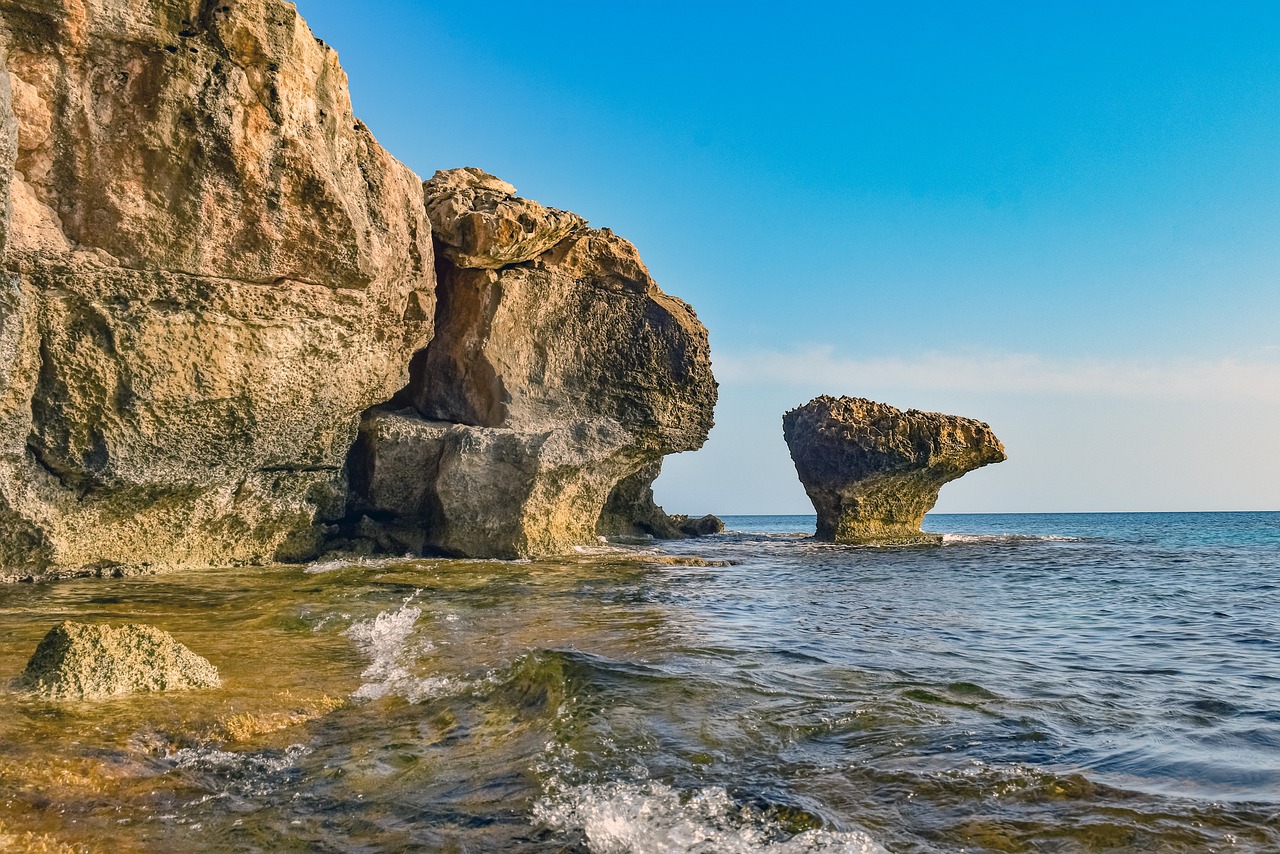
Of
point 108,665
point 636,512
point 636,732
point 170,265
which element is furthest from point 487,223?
point 636,512

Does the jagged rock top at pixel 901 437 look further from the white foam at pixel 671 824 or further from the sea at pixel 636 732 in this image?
the white foam at pixel 671 824

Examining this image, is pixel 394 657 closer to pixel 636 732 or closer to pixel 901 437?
pixel 636 732

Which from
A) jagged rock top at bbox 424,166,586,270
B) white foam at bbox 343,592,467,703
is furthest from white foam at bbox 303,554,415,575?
jagged rock top at bbox 424,166,586,270

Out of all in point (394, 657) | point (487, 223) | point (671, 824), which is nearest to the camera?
point (671, 824)

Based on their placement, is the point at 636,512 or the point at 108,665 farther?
the point at 636,512

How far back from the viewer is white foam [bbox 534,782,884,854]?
3.58 meters

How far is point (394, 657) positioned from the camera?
714 centimetres

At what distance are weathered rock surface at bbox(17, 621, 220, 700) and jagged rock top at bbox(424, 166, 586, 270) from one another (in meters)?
10.8

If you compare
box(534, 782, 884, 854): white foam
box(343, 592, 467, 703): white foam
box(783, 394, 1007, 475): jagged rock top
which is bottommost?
box(534, 782, 884, 854): white foam

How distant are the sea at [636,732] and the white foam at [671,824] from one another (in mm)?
16

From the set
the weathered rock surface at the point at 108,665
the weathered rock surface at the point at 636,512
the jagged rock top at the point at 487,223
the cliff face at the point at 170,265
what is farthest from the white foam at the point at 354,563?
the weathered rock surface at the point at 636,512

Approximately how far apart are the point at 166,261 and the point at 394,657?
21.8 ft

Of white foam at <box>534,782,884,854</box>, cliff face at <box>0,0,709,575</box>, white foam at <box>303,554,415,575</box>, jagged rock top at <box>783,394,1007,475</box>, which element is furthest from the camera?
jagged rock top at <box>783,394,1007,475</box>

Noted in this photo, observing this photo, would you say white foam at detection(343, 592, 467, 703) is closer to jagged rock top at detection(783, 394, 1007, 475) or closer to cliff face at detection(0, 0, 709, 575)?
cliff face at detection(0, 0, 709, 575)
